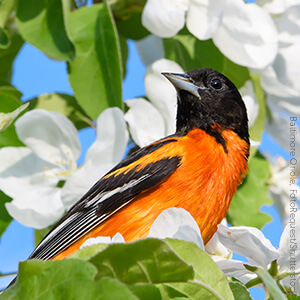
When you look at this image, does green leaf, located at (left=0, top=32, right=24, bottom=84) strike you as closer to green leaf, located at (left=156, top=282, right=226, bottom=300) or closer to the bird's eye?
the bird's eye

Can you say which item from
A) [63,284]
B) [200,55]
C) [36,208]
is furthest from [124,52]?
[63,284]

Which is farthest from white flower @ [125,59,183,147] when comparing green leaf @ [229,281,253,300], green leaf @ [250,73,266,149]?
green leaf @ [229,281,253,300]

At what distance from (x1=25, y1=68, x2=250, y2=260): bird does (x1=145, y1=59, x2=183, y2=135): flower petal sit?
39 mm

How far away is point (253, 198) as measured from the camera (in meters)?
2.97

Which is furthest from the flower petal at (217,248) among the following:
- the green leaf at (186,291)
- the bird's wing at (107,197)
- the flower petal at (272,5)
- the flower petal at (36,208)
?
the flower petal at (272,5)

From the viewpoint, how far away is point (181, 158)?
2.81 metres

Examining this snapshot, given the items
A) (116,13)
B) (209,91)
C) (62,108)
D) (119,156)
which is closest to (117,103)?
(119,156)

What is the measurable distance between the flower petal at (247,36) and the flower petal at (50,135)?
0.78 metres

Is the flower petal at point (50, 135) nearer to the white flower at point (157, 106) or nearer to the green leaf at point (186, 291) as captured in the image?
the white flower at point (157, 106)

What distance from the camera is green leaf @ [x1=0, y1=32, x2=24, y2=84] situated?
2957 mm

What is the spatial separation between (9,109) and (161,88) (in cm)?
83

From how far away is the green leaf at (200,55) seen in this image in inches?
116

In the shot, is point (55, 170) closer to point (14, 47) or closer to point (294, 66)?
point (14, 47)

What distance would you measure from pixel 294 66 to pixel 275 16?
10.3 inches
